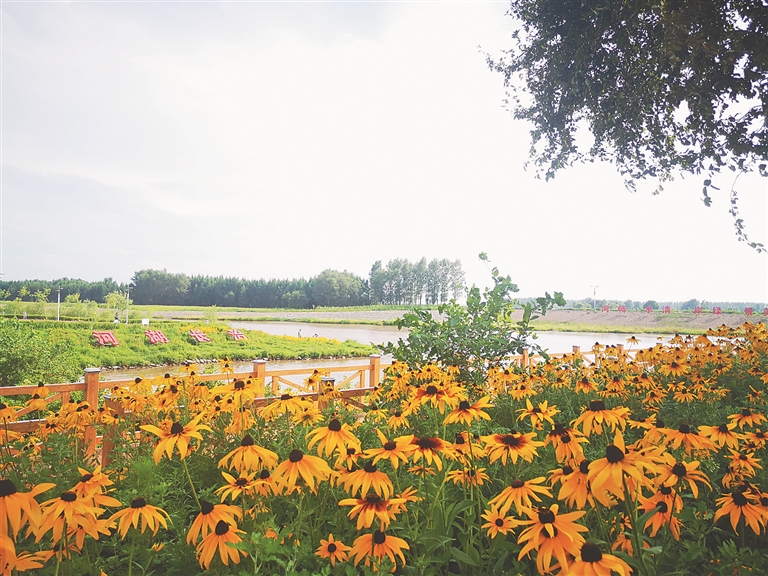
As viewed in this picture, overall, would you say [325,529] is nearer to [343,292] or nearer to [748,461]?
[748,461]

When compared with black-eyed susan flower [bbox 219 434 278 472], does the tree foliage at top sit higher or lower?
higher

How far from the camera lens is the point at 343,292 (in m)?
45.4

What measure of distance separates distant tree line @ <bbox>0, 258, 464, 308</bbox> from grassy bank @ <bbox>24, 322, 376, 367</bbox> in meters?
18.1

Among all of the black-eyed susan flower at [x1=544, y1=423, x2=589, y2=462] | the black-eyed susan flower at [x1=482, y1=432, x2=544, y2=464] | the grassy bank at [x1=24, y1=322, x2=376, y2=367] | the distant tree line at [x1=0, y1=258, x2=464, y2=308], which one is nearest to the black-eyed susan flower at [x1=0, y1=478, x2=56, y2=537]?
the black-eyed susan flower at [x1=482, y1=432, x2=544, y2=464]

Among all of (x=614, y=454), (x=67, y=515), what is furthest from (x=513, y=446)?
(x=67, y=515)

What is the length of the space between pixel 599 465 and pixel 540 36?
5.89 meters

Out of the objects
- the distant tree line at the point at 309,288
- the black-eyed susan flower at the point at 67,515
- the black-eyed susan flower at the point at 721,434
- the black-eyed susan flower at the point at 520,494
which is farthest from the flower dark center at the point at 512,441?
the distant tree line at the point at 309,288

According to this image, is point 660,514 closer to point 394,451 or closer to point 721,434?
point 721,434

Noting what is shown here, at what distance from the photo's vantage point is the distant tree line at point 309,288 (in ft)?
132

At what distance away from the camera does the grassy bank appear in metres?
13.3

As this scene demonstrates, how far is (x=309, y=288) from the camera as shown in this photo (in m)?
49.2

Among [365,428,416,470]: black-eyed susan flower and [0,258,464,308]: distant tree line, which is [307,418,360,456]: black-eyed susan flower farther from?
[0,258,464,308]: distant tree line

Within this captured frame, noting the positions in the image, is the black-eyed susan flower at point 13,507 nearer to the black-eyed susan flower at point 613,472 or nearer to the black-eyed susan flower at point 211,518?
the black-eyed susan flower at point 211,518

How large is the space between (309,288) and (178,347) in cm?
3328
